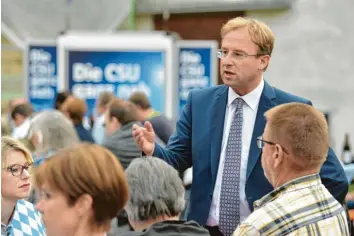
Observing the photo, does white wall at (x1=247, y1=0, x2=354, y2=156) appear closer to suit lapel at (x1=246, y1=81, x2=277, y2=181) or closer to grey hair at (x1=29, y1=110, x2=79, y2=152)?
grey hair at (x1=29, y1=110, x2=79, y2=152)

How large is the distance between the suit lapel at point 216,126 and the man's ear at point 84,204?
3.91 ft

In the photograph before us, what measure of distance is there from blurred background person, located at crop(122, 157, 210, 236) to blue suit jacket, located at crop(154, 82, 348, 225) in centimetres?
58

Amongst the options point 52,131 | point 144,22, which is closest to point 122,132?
point 52,131

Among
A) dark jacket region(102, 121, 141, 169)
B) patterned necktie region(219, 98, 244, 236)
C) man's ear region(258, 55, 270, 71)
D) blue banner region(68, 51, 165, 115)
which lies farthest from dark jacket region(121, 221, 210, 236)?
blue banner region(68, 51, 165, 115)

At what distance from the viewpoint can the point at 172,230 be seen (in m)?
3.01

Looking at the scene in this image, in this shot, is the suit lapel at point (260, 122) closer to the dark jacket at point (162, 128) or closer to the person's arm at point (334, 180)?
the person's arm at point (334, 180)

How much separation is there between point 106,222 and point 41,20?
40.0 ft

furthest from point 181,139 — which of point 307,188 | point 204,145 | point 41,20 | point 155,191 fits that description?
point 41,20

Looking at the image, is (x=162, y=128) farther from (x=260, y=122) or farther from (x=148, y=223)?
(x=148, y=223)

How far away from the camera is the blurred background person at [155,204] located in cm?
302

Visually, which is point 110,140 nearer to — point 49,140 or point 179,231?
point 49,140

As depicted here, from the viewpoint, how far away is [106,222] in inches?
105

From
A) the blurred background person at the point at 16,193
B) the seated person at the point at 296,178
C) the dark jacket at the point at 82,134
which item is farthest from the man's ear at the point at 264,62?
the dark jacket at the point at 82,134

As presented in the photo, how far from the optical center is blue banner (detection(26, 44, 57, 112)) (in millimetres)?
11984
